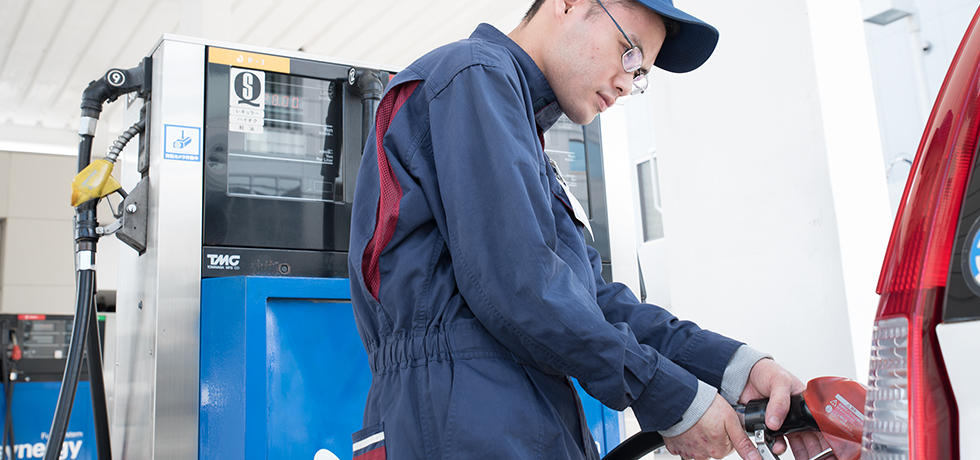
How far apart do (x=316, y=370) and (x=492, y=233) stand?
0.98m

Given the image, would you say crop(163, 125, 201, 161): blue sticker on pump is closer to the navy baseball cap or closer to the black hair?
the black hair

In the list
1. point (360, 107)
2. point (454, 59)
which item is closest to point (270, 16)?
point (360, 107)

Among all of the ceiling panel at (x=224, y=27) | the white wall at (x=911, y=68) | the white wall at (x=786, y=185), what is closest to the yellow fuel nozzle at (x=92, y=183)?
the white wall at (x=786, y=185)

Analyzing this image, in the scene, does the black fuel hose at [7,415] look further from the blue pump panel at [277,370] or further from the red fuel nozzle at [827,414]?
the red fuel nozzle at [827,414]

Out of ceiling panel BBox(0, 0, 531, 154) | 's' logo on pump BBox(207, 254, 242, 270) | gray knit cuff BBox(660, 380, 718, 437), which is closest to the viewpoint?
gray knit cuff BBox(660, 380, 718, 437)

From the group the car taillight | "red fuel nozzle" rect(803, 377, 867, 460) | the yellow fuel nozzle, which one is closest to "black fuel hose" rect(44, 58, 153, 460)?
the yellow fuel nozzle

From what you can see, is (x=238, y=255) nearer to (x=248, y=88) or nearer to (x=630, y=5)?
(x=248, y=88)

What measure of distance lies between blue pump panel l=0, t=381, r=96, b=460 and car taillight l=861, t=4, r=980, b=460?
5.00 meters

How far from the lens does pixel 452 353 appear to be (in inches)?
46.5

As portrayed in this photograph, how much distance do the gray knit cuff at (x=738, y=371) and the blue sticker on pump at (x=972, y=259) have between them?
28.0 inches

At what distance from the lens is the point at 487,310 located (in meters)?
1.14

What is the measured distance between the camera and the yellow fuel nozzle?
207 centimetres

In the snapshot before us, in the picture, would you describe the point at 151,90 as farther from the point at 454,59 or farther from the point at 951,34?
the point at 951,34

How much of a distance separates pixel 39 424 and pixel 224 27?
114 inches
